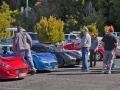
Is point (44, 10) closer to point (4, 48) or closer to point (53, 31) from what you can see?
point (53, 31)

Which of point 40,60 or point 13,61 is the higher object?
point 13,61

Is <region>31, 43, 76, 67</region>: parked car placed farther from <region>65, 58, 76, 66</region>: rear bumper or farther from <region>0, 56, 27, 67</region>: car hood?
<region>0, 56, 27, 67</region>: car hood

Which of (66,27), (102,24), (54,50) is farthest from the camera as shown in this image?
(66,27)

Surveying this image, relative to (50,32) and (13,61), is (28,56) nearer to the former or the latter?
(13,61)

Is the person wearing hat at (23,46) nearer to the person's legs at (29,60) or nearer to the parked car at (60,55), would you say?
the person's legs at (29,60)

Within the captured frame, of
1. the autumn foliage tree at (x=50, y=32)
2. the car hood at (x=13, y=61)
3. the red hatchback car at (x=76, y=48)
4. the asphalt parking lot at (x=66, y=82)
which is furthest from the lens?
the autumn foliage tree at (x=50, y=32)

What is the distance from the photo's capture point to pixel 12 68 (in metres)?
12.4

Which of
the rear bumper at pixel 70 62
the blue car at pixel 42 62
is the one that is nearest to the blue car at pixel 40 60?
the blue car at pixel 42 62

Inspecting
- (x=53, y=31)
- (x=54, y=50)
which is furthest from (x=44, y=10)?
(x=54, y=50)

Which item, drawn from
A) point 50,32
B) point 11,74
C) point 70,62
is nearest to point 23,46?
point 11,74

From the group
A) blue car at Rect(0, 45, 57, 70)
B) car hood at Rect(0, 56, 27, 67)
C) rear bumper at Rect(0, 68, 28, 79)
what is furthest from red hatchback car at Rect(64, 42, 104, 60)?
rear bumper at Rect(0, 68, 28, 79)

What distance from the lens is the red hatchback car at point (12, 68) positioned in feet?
40.3

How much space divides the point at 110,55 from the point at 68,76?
1.96m

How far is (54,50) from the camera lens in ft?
58.7
